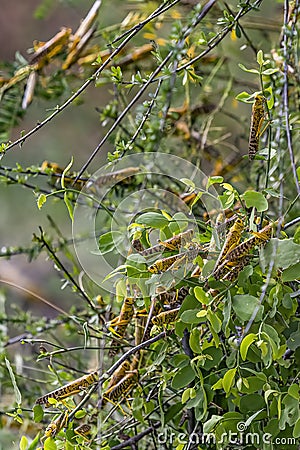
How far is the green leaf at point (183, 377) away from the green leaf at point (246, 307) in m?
0.04

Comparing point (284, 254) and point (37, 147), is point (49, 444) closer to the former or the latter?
point (284, 254)

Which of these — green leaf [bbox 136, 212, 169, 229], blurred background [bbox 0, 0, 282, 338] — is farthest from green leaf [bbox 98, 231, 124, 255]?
blurred background [bbox 0, 0, 282, 338]

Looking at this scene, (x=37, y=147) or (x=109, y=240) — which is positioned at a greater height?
(x=37, y=147)

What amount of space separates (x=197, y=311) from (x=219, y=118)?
26.7 inches

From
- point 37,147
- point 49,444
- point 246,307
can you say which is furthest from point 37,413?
point 37,147

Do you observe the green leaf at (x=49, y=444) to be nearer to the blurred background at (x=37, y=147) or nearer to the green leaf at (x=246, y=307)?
the green leaf at (x=246, y=307)

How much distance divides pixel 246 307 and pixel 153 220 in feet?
0.20

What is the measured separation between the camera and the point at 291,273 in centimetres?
32

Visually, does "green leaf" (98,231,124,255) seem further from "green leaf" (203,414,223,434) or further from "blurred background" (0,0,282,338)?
"blurred background" (0,0,282,338)

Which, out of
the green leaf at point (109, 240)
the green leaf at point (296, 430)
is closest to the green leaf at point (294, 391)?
the green leaf at point (296, 430)

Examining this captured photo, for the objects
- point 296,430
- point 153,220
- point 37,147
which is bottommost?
point 296,430

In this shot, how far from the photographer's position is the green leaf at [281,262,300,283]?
1.05ft

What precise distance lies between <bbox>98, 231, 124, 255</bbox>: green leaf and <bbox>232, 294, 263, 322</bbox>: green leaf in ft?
0.25

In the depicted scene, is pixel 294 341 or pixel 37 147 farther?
pixel 37 147
